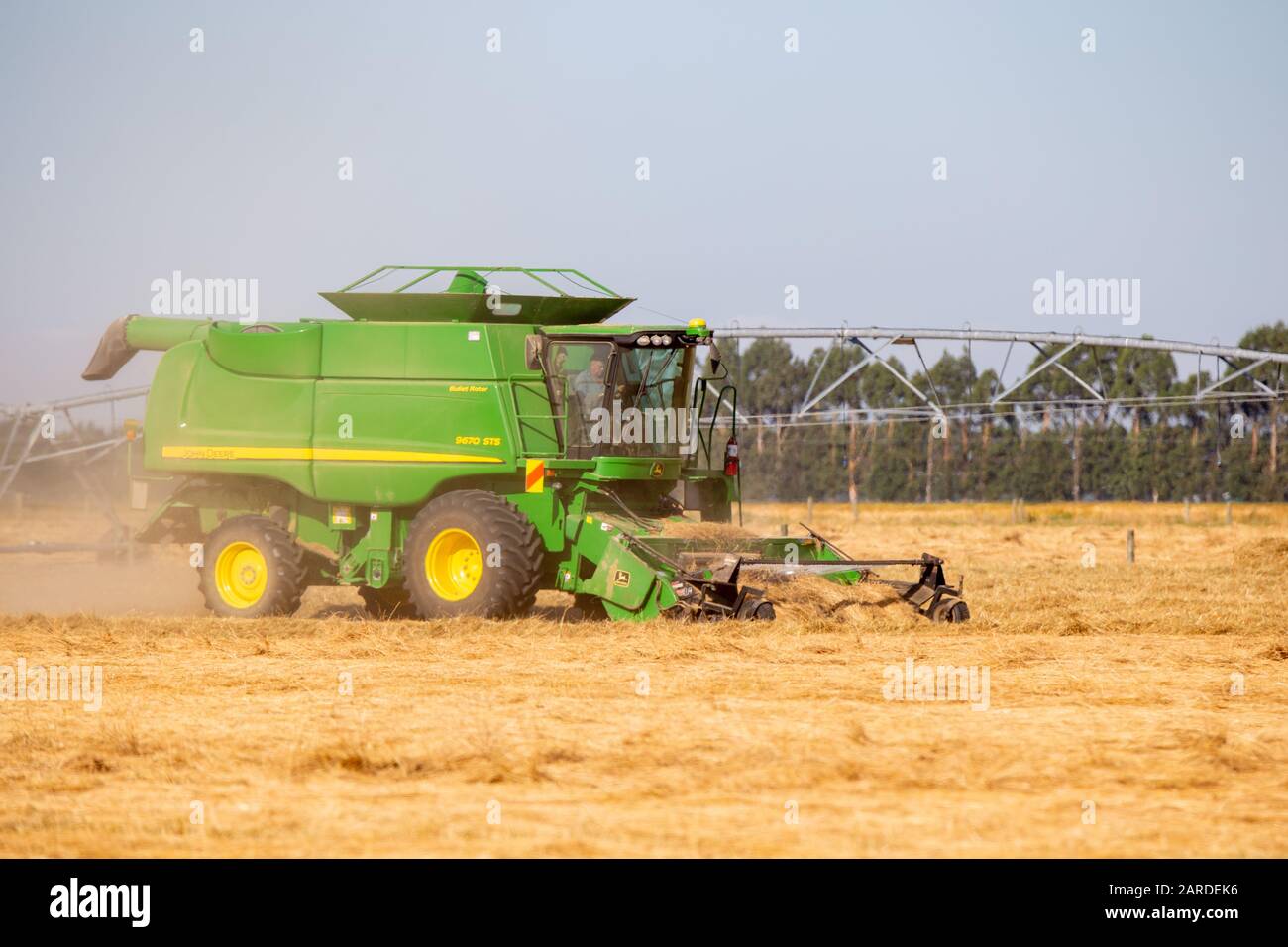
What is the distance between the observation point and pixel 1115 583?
793 inches

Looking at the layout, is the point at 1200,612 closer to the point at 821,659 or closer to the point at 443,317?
the point at 821,659

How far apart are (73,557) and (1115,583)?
19.2 metres

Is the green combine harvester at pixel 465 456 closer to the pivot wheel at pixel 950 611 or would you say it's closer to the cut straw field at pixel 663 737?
the pivot wheel at pixel 950 611

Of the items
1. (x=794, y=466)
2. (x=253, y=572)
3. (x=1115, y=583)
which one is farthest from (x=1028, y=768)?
(x=794, y=466)

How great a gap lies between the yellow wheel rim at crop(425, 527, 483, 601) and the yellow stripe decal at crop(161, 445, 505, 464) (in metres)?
0.79

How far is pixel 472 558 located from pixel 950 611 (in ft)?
15.9

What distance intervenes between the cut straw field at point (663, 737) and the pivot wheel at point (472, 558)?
1.51ft

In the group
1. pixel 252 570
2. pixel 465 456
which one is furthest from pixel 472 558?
pixel 252 570

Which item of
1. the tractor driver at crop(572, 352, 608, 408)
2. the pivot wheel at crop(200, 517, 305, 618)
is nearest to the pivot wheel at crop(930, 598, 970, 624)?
the tractor driver at crop(572, 352, 608, 408)

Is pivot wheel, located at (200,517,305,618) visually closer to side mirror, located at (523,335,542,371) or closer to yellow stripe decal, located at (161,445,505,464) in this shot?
yellow stripe decal, located at (161,445,505,464)

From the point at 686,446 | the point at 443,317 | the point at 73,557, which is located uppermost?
the point at 443,317

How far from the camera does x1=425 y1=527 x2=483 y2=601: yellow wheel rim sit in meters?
15.7

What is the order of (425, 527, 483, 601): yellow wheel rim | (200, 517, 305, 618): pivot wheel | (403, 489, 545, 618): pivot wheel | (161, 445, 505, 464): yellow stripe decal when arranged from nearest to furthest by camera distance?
(403, 489, 545, 618): pivot wheel < (425, 527, 483, 601): yellow wheel rim < (161, 445, 505, 464): yellow stripe decal < (200, 517, 305, 618): pivot wheel

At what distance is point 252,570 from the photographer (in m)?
17.0
